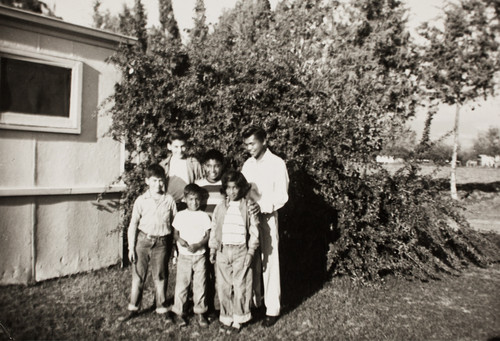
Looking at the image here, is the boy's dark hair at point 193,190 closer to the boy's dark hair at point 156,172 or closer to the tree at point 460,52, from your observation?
the boy's dark hair at point 156,172

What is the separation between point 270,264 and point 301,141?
1930mm

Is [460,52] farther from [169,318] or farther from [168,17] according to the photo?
[168,17]

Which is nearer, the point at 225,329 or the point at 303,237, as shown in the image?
the point at 225,329

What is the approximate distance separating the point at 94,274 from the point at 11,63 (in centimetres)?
316

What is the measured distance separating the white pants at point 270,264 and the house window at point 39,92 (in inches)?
130

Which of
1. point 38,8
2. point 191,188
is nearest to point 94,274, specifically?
point 191,188

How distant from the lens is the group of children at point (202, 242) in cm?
416

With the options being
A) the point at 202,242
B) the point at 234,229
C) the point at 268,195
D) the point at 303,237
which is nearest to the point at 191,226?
the point at 202,242

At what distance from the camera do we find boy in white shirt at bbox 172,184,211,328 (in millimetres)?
4262

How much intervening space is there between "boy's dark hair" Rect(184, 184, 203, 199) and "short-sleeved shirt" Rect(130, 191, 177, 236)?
0.88 feet

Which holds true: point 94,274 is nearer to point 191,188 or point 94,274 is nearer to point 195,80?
point 191,188

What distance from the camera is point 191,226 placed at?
4285 mm

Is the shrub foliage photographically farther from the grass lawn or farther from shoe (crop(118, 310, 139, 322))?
shoe (crop(118, 310, 139, 322))

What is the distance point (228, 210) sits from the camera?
4188 millimetres
